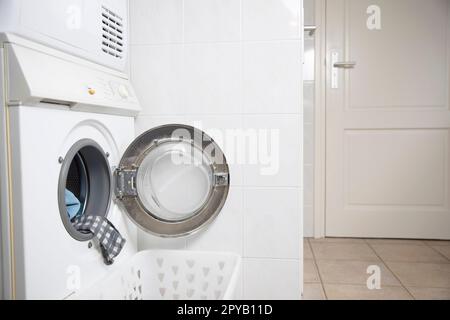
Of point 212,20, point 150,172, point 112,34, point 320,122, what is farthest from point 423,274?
point 112,34

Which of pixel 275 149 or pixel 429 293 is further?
pixel 429 293

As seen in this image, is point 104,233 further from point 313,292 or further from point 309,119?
point 309,119

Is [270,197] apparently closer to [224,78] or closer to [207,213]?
[207,213]

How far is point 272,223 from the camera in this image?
60.2 inches

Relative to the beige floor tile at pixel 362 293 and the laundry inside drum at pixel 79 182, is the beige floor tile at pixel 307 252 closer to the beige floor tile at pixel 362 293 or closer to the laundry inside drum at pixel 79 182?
the beige floor tile at pixel 362 293

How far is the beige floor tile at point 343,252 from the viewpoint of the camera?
2332mm

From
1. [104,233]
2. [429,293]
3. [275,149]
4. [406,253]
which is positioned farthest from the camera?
[406,253]

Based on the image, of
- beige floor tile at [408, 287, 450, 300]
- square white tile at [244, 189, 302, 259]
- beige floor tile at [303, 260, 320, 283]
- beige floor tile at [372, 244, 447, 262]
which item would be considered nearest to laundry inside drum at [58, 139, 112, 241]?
square white tile at [244, 189, 302, 259]

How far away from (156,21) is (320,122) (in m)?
1.52

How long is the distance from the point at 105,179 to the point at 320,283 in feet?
3.85

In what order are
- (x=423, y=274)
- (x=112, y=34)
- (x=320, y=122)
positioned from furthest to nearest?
1. (x=320, y=122)
2. (x=423, y=274)
3. (x=112, y=34)

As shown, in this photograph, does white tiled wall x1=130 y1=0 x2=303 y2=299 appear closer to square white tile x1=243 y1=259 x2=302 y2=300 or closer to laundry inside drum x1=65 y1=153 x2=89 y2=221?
square white tile x1=243 y1=259 x2=302 y2=300

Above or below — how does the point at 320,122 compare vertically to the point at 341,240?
above
